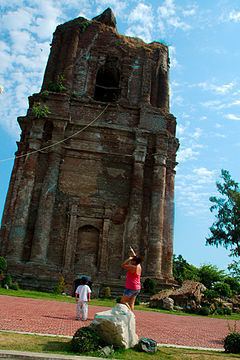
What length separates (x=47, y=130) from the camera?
26.1 m

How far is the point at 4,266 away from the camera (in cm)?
2039

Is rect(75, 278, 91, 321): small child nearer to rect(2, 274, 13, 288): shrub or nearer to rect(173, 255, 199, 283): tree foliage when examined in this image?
rect(2, 274, 13, 288): shrub

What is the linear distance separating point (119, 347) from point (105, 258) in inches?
659

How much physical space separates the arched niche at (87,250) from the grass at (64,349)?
16026 mm

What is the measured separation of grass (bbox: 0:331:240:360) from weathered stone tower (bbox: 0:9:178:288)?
14.6m

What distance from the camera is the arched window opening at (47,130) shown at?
25.9 meters

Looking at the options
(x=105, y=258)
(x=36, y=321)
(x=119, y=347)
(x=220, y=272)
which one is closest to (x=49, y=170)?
(x=105, y=258)

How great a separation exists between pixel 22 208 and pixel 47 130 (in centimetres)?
572

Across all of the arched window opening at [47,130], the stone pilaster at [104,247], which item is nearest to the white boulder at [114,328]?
the stone pilaster at [104,247]

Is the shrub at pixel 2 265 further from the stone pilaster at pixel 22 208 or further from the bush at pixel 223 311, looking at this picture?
the bush at pixel 223 311

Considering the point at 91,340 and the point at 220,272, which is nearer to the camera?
the point at 91,340

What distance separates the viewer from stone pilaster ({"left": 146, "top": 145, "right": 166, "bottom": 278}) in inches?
914

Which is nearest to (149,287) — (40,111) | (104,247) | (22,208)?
(104,247)

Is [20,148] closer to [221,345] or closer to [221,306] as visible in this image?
[221,306]
